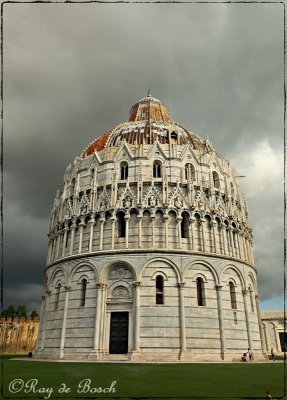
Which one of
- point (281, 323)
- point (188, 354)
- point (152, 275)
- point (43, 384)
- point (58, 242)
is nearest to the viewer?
point (43, 384)

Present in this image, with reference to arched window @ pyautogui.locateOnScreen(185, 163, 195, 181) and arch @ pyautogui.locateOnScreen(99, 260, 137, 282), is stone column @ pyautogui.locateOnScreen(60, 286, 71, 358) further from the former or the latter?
arched window @ pyautogui.locateOnScreen(185, 163, 195, 181)

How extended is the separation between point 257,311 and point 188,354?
12.7 meters

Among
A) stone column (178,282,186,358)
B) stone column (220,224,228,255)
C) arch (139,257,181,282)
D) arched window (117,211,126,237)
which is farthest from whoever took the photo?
stone column (220,224,228,255)

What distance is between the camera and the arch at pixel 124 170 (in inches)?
1378

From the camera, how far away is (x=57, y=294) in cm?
3369

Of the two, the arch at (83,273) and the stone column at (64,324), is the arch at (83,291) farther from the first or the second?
the stone column at (64,324)

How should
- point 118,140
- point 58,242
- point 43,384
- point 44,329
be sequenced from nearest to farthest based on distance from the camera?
point 43,384
point 44,329
point 58,242
point 118,140

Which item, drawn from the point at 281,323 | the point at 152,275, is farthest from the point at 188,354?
the point at 281,323

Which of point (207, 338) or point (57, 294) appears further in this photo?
point (57, 294)

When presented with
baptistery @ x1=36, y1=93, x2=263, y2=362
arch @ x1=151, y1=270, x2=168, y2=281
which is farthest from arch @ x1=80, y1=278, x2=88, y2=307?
arch @ x1=151, y1=270, x2=168, y2=281

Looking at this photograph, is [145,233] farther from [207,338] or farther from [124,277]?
[207,338]

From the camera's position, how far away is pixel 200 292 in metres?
30.2

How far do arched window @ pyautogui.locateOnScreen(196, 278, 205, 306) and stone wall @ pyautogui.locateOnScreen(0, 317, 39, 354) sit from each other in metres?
46.2

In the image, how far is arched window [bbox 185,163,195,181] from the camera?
3453cm
